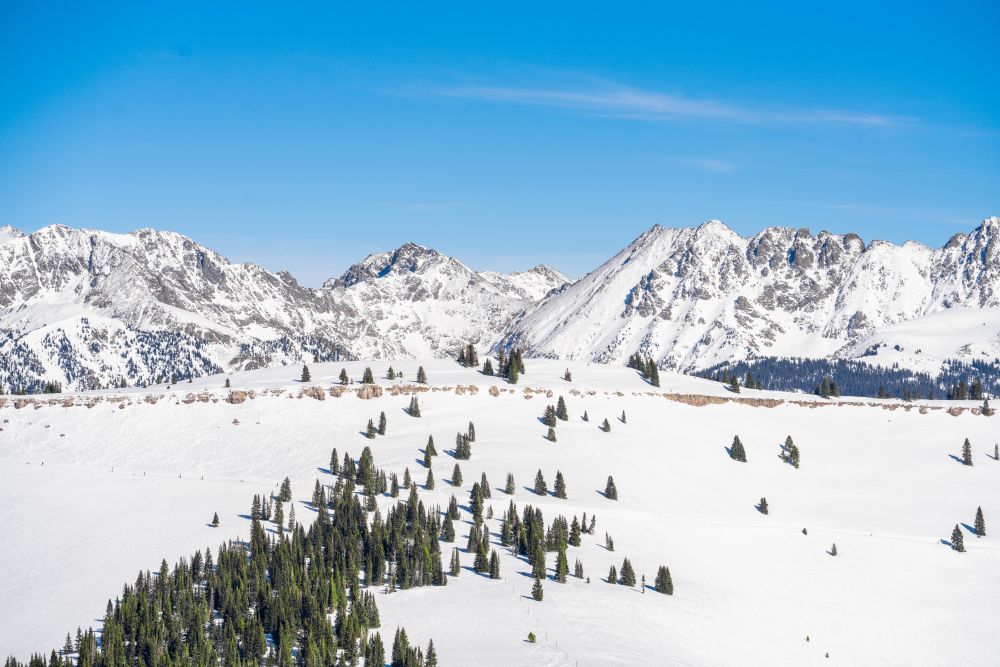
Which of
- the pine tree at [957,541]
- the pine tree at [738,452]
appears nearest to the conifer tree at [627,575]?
the pine tree at [957,541]

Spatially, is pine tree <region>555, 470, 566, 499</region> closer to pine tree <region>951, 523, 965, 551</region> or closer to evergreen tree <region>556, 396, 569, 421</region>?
evergreen tree <region>556, 396, 569, 421</region>

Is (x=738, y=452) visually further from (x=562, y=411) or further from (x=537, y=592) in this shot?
(x=537, y=592)

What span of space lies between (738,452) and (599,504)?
35.0m

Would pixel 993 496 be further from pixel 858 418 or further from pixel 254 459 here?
pixel 254 459

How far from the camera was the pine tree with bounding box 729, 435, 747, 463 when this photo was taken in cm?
13888

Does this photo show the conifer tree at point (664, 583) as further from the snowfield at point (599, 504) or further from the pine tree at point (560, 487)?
the pine tree at point (560, 487)

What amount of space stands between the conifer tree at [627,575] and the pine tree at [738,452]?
5694 cm

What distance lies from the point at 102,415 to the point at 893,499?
11686 cm

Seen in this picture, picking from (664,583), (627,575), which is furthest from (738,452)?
(627,575)

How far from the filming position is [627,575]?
86.8 meters

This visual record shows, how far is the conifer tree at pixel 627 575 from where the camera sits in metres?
86.5

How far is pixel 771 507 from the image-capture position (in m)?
122

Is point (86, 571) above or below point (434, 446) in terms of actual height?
below

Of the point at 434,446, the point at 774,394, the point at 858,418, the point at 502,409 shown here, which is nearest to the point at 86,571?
the point at 434,446
